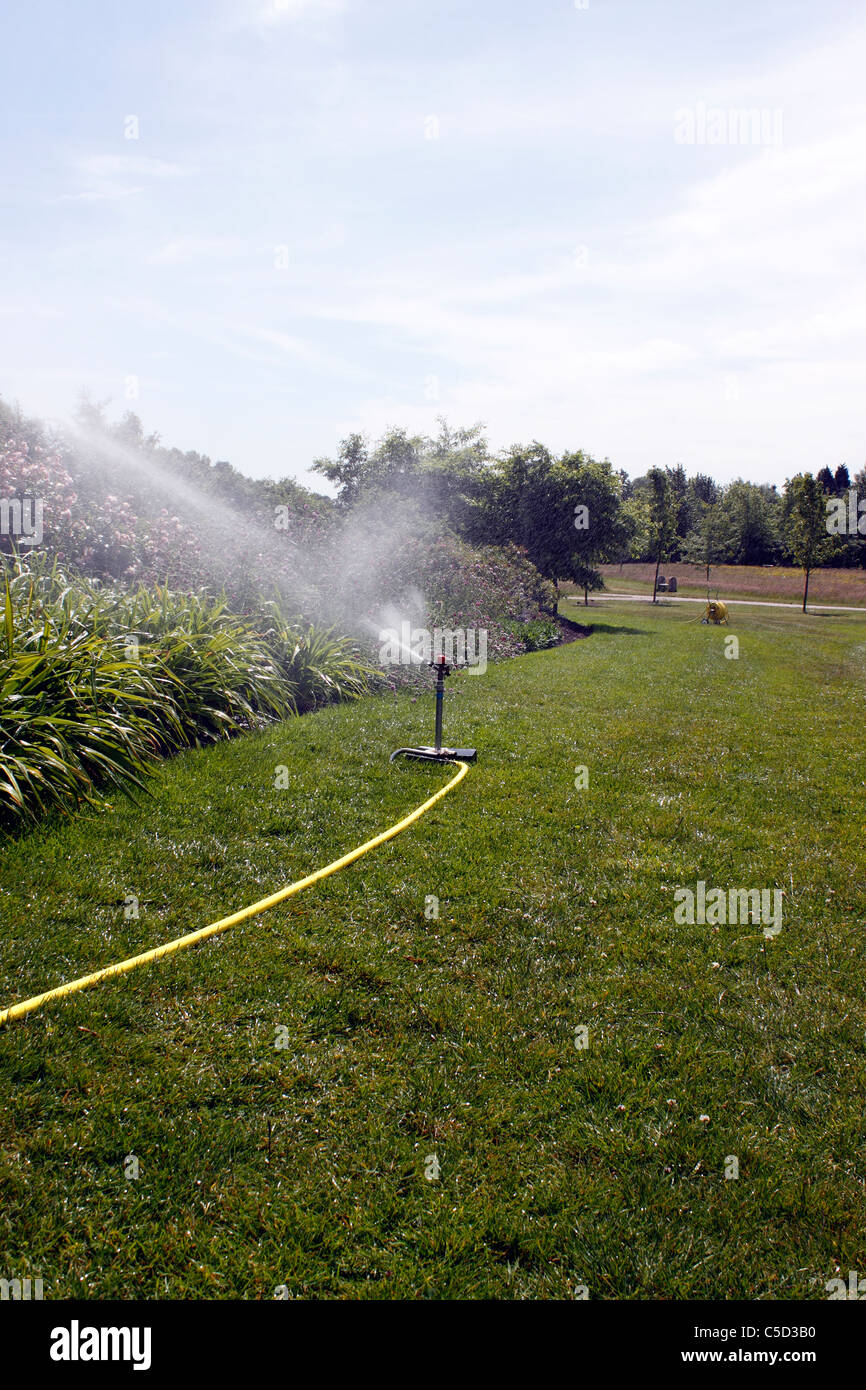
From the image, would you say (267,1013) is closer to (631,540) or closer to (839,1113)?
(839,1113)

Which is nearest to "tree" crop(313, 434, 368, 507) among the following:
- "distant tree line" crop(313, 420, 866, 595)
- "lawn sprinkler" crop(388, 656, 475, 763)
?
"distant tree line" crop(313, 420, 866, 595)

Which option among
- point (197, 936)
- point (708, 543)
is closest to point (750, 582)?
point (708, 543)

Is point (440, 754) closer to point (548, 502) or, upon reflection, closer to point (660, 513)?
point (548, 502)

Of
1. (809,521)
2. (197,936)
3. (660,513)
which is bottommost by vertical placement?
(197,936)

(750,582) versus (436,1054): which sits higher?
(750,582)

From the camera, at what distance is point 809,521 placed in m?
27.1

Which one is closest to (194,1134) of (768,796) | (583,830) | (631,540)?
(583,830)

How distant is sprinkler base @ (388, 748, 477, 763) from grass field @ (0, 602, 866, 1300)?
62cm

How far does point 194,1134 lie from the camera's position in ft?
7.23

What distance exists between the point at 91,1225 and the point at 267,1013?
91 cm

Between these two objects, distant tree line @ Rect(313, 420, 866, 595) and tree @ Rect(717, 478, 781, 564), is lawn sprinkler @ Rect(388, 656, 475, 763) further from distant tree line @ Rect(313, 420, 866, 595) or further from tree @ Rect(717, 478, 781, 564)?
tree @ Rect(717, 478, 781, 564)

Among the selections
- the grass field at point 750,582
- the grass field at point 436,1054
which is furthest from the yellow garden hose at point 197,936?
the grass field at point 750,582

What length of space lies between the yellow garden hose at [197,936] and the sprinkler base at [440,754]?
1.10m

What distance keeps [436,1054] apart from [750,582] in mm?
43332
